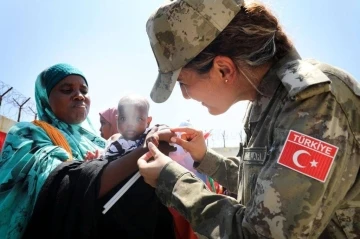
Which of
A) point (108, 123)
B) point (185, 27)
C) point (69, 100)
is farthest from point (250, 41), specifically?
point (108, 123)

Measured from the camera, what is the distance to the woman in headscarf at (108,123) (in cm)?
478

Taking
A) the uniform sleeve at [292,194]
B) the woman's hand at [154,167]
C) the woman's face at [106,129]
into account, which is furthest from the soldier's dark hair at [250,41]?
the woman's face at [106,129]

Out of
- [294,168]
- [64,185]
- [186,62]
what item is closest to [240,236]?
[294,168]

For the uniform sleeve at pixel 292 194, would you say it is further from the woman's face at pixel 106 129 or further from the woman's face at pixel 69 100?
the woman's face at pixel 106 129

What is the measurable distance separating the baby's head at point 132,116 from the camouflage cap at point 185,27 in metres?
1.29

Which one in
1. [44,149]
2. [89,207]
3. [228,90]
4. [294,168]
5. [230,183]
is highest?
[228,90]

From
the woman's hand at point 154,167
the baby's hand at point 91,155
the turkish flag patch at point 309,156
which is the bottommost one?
the baby's hand at point 91,155

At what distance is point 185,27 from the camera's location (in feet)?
5.12

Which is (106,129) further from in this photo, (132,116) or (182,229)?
(182,229)

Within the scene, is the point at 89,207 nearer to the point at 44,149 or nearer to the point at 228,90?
the point at 44,149

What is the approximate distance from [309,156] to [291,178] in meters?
0.10

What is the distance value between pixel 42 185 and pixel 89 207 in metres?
0.39

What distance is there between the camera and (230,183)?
2.10 metres

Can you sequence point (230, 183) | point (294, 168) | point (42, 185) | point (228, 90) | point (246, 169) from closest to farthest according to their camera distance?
point (294, 168)
point (246, 169)
point (228, 90)
point (42, 185)
point (230, 183)
